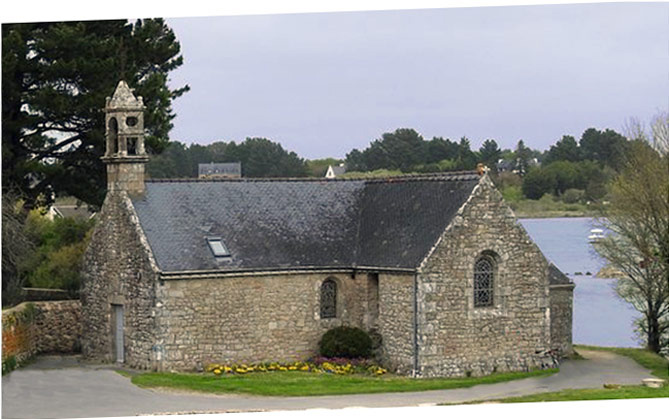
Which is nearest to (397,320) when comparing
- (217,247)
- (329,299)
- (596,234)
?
(329,299)

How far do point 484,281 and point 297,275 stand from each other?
5.54 meters

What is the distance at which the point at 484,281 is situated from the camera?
44375 millimetres

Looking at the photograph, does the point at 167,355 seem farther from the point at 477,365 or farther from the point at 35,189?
the point at 35,189

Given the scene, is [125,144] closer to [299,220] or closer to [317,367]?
[299,220]

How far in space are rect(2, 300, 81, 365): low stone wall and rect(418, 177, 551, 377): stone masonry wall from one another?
12.5 meters

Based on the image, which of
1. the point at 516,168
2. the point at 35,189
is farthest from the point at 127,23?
the point at 516,168

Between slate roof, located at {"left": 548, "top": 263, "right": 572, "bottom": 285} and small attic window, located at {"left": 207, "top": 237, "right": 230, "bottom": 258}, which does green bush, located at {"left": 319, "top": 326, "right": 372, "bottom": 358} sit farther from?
slate roof, located at {"left": 548, "top": 263, "right": 572, "bottom": 285}

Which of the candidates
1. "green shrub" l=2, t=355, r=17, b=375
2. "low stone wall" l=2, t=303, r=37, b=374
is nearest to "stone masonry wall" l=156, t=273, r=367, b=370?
"green shrub" l=2, t=355, r=17, b=375

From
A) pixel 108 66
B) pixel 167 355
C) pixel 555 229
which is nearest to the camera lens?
pixel 167 355

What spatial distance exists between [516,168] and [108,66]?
194 feet

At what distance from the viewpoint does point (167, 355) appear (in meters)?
43.1

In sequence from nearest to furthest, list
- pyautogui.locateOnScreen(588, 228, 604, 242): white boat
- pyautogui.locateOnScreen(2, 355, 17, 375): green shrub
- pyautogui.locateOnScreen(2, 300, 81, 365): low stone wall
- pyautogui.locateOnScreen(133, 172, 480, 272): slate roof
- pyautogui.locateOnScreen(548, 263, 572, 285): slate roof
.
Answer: pyautogui.locateOnScreen(2, 355, 17, 375): green shrub → pyautogui.locateOnScreen(133, 172, 480, 272): slate roof → pyautogui.locateOnScreen(2, 300, 81, 365): low stone wall → pyautogui.locateOnScreen(548, 263, 572, 285): slate roof → pyautogui.locateOnScreen(588, 228, 604, 242): white boat

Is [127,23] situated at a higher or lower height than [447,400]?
higher

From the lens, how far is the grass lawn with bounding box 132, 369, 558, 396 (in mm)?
39781
